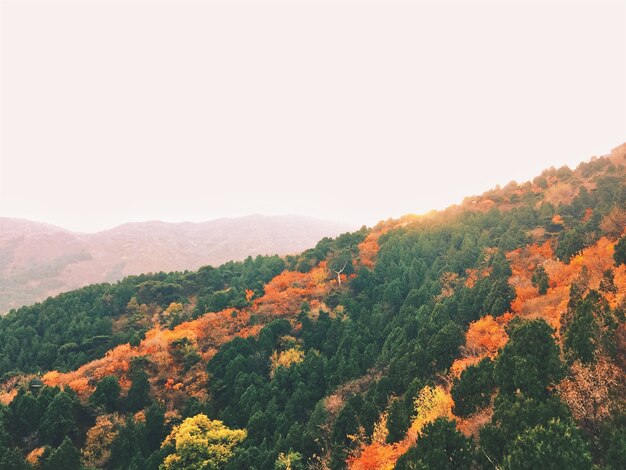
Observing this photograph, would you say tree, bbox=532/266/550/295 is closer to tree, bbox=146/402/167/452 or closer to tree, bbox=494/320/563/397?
tree, bbox=494/320/563/397

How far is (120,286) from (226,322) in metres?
23.8

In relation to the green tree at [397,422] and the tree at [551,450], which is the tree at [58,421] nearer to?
the green tree at [397,422]

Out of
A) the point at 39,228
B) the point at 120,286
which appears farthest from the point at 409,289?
the point at 39,228

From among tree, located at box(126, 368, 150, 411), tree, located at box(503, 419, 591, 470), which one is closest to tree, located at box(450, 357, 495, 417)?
tree, located at box(503, 419, 591, 470)

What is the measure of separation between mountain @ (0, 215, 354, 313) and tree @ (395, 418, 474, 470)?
117 metres

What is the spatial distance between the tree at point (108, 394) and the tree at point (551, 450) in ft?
125

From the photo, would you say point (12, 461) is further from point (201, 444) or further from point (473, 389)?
point (473, 389)

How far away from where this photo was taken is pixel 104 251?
15638 cm

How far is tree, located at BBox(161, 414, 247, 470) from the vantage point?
32438 mm

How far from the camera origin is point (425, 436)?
21.4 metres

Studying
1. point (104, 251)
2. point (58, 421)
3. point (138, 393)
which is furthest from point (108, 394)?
point (104, 251)

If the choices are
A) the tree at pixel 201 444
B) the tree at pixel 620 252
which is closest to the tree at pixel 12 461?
the tree at pixel 201 444

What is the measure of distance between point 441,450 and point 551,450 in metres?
6.00

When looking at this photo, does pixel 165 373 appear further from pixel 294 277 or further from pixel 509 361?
pixel 509 361
